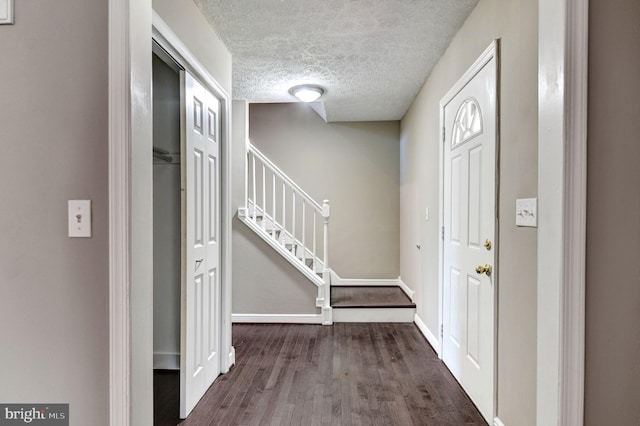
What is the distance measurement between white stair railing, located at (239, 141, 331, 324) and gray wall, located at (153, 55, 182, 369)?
1182 mm

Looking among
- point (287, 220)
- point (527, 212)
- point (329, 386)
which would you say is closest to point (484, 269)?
point (527, 212)

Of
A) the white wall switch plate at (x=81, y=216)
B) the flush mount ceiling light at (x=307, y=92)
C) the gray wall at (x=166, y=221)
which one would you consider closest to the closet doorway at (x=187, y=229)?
the gray wall at (x=166, y=221)

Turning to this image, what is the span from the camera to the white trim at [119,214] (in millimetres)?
1096

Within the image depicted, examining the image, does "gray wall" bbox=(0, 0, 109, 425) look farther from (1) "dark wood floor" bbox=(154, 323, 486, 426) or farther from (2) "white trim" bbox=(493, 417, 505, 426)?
(2) "white trim" bbox=(493, 417, 505, 426)

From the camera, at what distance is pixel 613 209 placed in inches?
42.1

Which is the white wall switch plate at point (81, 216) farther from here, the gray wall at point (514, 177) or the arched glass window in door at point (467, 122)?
the arched glass window in door at point (467, 122)

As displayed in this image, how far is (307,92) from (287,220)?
200 centimetres

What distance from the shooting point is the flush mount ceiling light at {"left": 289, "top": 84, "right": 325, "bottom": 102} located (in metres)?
3.38

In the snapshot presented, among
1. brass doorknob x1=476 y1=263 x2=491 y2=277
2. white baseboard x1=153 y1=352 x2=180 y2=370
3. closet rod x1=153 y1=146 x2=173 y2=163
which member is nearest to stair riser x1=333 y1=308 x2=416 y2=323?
white baseboard x1=153 y1=352 x2=180 y2=370

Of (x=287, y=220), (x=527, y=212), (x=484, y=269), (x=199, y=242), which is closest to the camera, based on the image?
(x=527, y=212)

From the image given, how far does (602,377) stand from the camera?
3.52 ft

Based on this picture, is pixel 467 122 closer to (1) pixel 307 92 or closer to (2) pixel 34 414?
(1) pixel 307 92

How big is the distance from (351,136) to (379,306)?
2490 millimetres

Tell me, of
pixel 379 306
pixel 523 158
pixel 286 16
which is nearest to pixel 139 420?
pixel 523 158
